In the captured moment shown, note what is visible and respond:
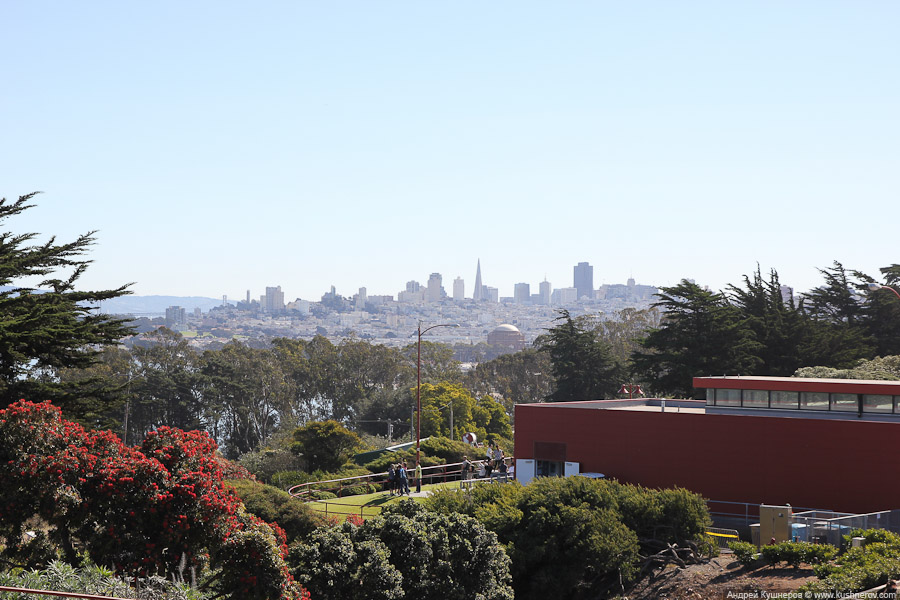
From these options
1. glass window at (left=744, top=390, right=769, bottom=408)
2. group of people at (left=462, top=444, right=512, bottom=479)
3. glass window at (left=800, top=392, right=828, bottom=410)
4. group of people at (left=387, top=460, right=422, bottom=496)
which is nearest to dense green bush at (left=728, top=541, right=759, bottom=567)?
glass window at (left=800, top=392, right=828, bottom=410)

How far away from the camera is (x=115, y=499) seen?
44.2 ft

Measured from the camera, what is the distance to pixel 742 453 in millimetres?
28141

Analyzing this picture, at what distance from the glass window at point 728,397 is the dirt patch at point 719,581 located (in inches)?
382

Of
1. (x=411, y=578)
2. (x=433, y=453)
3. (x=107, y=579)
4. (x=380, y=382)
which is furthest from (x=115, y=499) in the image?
(x=380, y=382)

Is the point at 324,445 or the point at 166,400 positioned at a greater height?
the point at 324,445

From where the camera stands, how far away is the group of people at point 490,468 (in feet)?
122

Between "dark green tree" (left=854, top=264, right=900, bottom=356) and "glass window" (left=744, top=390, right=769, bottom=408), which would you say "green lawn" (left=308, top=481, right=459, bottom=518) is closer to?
"glass window" (left=744, top=390, right=769, bottom=408)

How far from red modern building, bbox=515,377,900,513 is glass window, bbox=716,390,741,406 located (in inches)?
1.4

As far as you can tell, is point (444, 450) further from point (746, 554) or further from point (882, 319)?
point (882, 319)

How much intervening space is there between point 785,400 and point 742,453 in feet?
8.21

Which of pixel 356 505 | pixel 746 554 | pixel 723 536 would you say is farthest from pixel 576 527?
pixel 356 505

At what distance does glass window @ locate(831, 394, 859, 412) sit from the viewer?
27.5m

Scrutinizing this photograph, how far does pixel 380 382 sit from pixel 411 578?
86.0m

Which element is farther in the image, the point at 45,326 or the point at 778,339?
the point at 778,339
